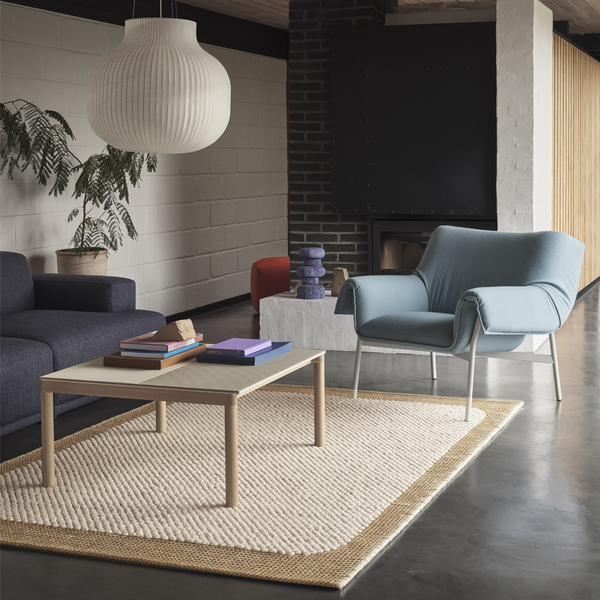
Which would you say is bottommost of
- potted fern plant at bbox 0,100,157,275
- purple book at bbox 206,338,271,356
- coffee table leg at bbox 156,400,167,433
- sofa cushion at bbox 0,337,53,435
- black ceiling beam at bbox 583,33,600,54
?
coffee table leg at bbox 156,400,167,433

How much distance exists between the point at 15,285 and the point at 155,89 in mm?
1789

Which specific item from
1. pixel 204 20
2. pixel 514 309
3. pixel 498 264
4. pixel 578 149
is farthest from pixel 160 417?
pixel 578 149

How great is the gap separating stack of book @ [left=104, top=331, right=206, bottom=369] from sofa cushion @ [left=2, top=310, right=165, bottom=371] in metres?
0.85

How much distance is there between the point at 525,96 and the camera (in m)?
5.58

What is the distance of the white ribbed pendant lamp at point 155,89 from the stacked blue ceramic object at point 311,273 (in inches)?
79.4

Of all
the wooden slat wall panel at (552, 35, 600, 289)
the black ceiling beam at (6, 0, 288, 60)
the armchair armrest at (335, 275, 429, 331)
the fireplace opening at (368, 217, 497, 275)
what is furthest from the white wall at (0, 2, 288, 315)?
the wooden slat wall panel at (552, 35, 600, 289)

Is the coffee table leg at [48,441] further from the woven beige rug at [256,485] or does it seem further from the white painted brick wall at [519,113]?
the white painted brick wall at [519,113]

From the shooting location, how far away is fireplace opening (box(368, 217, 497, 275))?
6078mm

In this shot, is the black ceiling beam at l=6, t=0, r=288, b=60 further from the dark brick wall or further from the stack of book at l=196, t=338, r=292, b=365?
the stack of book at l=196, t=338, r=292, b=365

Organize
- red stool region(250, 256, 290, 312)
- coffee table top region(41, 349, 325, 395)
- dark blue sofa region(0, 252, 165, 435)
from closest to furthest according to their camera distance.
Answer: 1. coffee table top region(41, 349, 325, 395)
2. dark blue sofa region(0, 252, 165, 435)
3. red stool region(250, 256, 290, 312)

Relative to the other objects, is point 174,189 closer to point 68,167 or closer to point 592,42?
point 68,167

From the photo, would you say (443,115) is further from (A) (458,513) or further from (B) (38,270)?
(A) (458,513)

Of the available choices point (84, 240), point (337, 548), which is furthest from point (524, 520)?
point (84, 240)

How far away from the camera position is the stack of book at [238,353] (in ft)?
11.3
